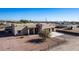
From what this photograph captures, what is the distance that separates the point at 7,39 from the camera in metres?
5.08

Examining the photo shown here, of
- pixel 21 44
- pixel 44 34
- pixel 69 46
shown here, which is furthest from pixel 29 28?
pixel 69 46

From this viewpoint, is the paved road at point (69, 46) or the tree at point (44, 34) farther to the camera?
the tree at point (44, 34)

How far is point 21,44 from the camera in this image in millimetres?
4805

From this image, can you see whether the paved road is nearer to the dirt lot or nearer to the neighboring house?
the dirt lot

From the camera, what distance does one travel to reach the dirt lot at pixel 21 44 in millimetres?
4638

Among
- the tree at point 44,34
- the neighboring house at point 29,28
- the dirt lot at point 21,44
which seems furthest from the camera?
the tree at point 44,34

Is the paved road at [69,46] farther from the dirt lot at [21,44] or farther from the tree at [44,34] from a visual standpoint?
the tree at [44,34]

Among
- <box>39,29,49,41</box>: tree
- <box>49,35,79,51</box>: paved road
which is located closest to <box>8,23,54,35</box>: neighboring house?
<box>39,29,49,41</box>: tree

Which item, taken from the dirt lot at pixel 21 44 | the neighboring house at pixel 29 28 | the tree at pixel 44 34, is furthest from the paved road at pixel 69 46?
the neighboring house at pixel 29 28

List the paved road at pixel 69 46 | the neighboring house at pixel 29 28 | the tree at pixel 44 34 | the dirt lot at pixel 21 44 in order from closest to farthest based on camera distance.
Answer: the dirt lot at pixel 21 44
the paved road at pixel 69 46
the neighboring house at pixel 29 28
the tree at pixel 44 34

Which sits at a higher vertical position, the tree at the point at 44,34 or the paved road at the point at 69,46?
the tree at the point at 44,34

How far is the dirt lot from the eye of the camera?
4.64 metres
